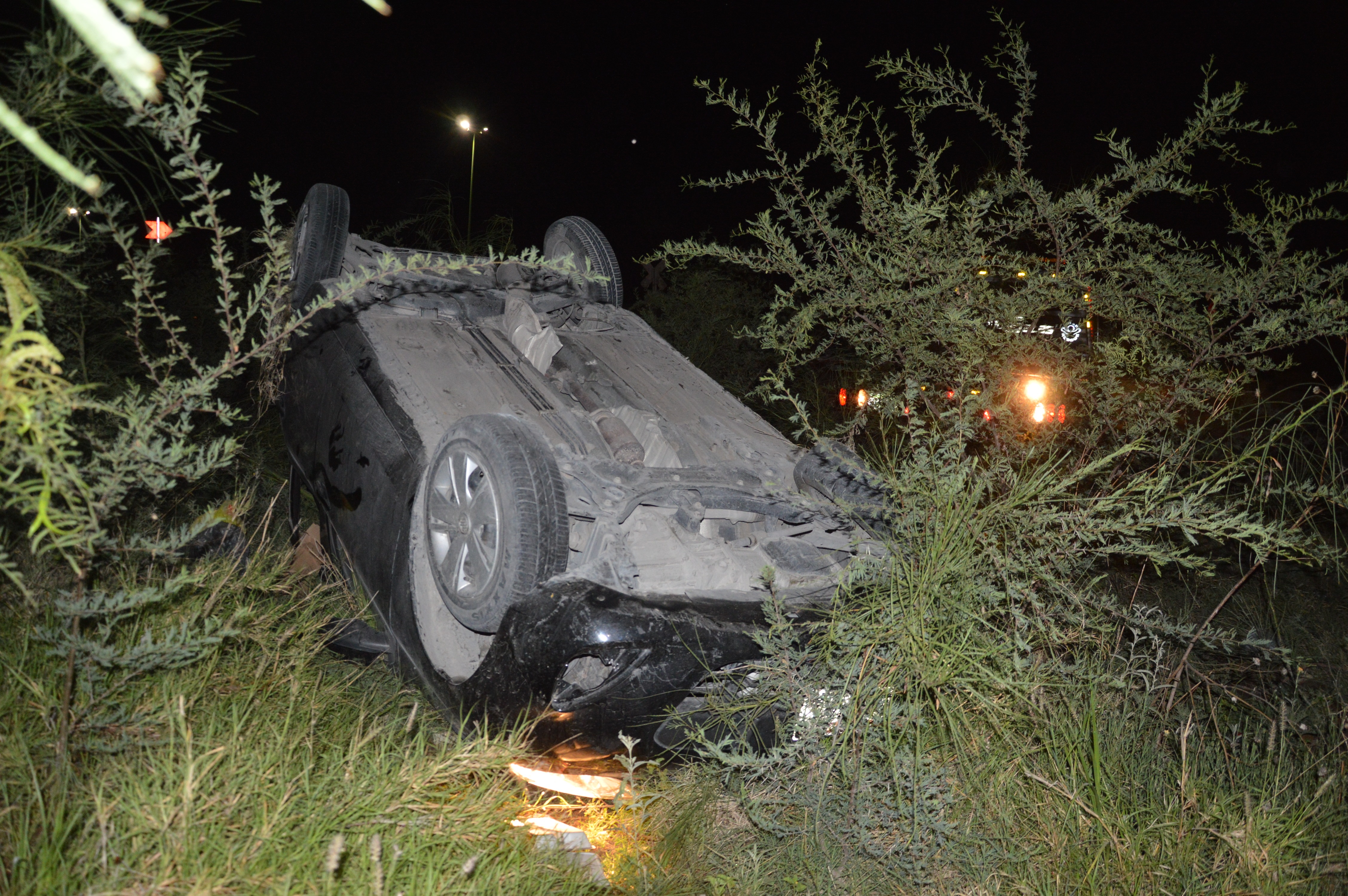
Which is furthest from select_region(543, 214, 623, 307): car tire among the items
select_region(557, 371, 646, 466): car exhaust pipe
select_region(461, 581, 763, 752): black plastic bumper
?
select_region(461, 581, 763, 752): black plastic bumper

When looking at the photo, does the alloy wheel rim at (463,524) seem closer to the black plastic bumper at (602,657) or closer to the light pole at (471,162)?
the black plastic bumper at (602,657)

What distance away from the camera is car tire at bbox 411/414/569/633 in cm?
246

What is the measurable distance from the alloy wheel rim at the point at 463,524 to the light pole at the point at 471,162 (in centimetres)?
670

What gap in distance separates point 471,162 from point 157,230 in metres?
8.57

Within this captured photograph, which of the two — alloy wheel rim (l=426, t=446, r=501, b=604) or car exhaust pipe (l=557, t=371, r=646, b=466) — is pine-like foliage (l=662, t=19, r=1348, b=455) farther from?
alloy wheel rim (l=426, t=446, r=501, b=604)

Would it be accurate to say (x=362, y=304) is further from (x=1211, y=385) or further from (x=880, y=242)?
(x=1211, y=385)

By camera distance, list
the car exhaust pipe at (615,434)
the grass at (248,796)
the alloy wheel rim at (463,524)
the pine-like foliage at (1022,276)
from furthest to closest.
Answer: the pine-like foliage at (1022,276) → the car exhaust pipe at (615,434) → the alloy wheel rim at (463,524) → the grass at (248,796)

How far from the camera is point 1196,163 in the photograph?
206 inches

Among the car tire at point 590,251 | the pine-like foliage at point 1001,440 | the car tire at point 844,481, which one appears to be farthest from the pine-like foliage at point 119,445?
A: the car tire at point 590,251

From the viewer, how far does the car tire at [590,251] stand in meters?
4.50

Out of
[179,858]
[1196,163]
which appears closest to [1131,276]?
[1196,163]

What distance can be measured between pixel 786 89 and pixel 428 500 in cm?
855

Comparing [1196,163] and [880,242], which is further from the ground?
[1196,163]

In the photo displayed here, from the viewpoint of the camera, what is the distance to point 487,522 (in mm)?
2631
